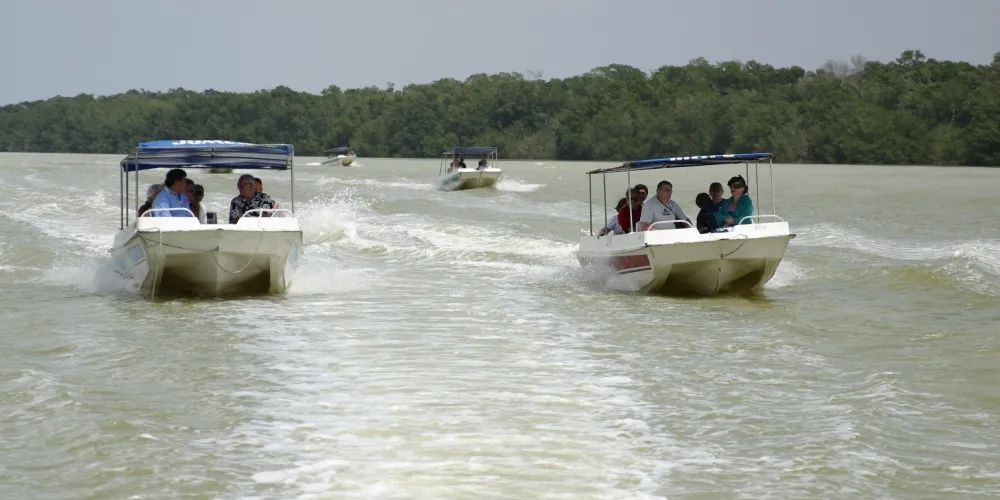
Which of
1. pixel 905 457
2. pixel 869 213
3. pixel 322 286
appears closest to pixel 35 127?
pixel 869 213

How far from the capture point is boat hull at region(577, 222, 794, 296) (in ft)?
49.4

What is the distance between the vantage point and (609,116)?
10294 centimetres

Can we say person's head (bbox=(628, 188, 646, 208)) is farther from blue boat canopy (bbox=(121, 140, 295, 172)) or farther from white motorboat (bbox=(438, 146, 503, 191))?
white motorboat (bbox=(438, 146, 503, 191))

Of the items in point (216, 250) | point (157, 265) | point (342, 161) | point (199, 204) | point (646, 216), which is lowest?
point (157, 265)

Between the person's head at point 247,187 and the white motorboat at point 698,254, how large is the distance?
4302mm

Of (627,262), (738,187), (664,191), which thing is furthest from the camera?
(627,262)

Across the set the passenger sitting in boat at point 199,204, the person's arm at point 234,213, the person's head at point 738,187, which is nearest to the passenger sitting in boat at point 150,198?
the passenger sitting in boat at point 199,204

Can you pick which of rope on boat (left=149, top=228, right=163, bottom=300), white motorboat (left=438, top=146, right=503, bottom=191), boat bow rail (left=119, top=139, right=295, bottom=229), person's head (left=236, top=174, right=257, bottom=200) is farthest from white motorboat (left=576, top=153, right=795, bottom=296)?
white motorboat (left=438, top=146, right=503, bottom=191)

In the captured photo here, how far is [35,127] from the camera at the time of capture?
515ft

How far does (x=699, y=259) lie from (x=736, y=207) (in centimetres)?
99

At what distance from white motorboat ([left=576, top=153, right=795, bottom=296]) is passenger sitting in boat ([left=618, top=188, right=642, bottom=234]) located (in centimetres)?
30

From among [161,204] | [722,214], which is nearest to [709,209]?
[722,214]

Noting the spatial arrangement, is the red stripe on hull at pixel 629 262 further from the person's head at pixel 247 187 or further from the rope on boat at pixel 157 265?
the rope on boat at pixel 157 265

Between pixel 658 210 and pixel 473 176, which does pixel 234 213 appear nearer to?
pixel 658 210
